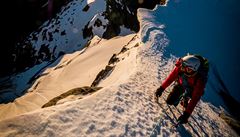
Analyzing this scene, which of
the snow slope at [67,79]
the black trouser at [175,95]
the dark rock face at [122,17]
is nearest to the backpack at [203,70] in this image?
the black trouser at [175,95]

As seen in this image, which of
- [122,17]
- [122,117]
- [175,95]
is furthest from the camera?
[122,17]

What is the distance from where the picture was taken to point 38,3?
73.4 metres

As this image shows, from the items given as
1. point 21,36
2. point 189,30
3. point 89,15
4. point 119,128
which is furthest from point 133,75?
point 21,36

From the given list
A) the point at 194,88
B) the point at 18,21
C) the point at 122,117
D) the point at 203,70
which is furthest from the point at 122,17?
the point at 18,21

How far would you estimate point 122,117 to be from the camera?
9.07m

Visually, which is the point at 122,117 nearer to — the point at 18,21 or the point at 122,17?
the point at 122,17

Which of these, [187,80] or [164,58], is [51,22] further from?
[187,80]

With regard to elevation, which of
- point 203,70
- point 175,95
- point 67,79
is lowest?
point 175,95

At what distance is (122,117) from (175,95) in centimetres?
214

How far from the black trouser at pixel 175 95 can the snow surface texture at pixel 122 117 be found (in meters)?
0.29

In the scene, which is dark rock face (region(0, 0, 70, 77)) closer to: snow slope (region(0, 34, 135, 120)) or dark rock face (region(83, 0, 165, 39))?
dark rock face (region(83, 0, 165, 39))

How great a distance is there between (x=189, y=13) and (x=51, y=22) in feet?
138

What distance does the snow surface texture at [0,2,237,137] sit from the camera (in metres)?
7.78

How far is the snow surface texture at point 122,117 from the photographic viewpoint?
25.5 feet
